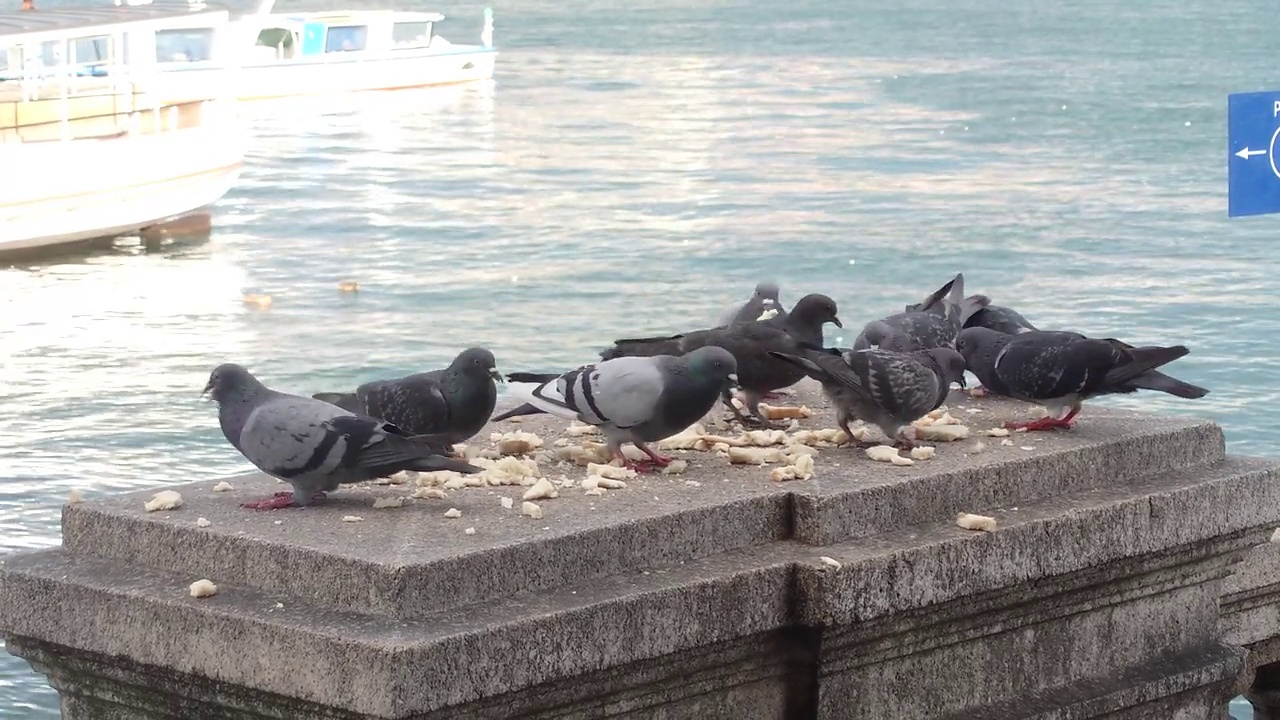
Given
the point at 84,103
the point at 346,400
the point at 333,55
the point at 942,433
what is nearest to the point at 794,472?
the point at 942,433

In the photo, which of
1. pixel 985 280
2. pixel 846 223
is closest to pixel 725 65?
pixel 846 223

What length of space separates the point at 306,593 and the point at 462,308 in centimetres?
2166

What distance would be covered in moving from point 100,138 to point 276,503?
2752cm

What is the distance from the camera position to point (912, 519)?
14.4 ft

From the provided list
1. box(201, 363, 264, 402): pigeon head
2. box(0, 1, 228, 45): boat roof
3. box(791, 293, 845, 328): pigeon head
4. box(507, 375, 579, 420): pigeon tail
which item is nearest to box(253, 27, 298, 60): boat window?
box(0, 1, 228, 45): boat roof

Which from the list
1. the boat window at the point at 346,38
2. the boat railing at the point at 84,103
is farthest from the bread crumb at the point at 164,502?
the boat window at the point at 346,38

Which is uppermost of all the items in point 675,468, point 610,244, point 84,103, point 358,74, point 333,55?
point 333,55

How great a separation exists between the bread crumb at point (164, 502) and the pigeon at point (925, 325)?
2042 mm

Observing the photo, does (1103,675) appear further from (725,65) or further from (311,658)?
(725,65)

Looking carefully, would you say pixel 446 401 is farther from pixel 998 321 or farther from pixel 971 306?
pixel 971 306

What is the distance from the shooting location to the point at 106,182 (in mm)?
30641

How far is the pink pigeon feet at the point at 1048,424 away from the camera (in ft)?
16.6

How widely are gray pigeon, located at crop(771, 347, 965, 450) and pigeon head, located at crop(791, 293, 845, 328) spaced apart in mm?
587

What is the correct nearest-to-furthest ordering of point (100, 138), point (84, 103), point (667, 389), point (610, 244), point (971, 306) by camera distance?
point (667, 389), point (971, 306), point (100, 138), point (84, 103), point (610, 244)
